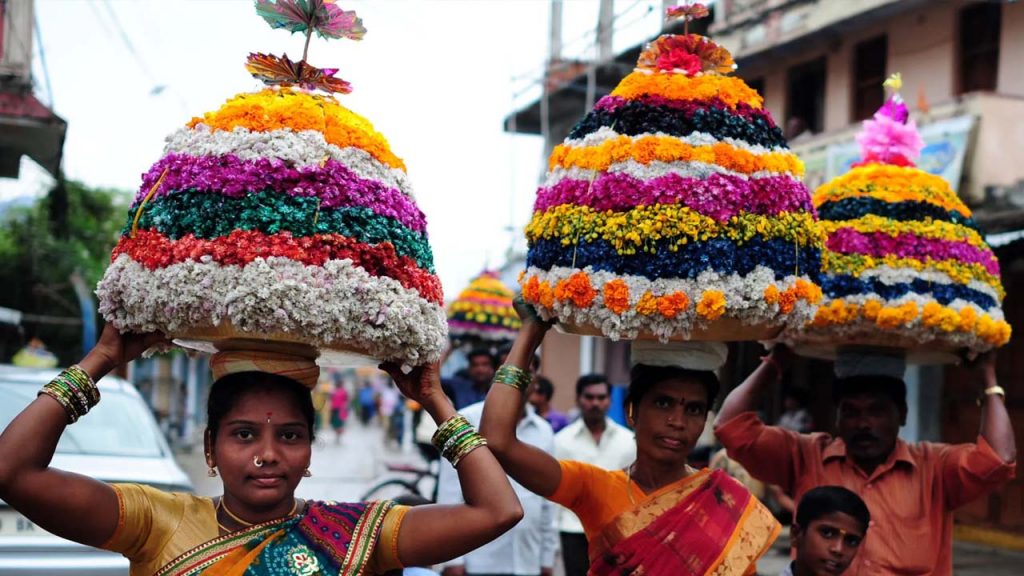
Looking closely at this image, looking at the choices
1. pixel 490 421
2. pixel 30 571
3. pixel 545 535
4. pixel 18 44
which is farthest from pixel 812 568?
pixel 18 44

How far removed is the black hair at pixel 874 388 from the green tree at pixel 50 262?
16.6 meters

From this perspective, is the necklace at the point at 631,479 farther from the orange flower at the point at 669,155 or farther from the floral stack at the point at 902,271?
the orange flower at the point at 669,155

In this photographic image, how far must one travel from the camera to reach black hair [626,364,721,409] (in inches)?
152

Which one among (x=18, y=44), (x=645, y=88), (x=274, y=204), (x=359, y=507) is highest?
(x=18, y=44)

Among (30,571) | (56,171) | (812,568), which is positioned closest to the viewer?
(812,568)

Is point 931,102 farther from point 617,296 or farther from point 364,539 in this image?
point 364,539

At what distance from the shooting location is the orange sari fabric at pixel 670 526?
3.73 meters

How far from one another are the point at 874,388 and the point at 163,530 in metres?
2.91

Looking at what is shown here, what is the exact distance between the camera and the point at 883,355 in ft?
15.4

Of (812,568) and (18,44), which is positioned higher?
(18,44)

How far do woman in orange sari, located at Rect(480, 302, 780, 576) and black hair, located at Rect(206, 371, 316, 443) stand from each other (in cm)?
79

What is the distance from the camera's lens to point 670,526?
3766mm

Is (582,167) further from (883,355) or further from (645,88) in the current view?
(883,355)

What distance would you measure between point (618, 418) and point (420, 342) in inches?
602
